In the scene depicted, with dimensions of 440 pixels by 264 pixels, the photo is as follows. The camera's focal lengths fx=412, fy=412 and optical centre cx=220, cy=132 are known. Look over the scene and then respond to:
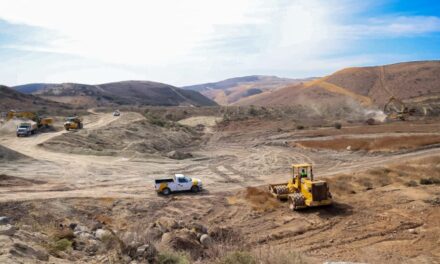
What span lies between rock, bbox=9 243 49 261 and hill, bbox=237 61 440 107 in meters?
99.0

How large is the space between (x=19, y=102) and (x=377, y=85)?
3802 inches

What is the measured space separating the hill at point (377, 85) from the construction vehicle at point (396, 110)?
22.9 metres

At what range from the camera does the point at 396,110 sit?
246ft

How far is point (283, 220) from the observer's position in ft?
67.9

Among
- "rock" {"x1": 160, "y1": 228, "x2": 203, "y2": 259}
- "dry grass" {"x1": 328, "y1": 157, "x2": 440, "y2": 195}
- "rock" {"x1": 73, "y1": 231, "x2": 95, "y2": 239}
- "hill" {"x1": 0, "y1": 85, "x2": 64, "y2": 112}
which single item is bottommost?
"dry grass" {"x1": 328, "y1": 157, "x2": 440, "y2": 195}

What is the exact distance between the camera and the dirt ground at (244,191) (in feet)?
57.8

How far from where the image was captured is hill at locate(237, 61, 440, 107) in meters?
107

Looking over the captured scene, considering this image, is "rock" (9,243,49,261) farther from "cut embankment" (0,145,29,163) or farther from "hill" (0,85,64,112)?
"hill" (0,85,64,112)

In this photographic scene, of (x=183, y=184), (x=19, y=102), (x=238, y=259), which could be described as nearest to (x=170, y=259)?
(x=238, y=259)

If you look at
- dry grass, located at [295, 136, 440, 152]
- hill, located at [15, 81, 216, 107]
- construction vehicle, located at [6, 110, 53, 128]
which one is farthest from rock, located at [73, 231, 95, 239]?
hill, located at [15, 81, 216, 107]

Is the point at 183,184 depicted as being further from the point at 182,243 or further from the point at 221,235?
the point at 182,243

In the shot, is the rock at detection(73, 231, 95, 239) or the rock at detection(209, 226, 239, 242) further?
the rock at detection(209, 226, 239, 242)

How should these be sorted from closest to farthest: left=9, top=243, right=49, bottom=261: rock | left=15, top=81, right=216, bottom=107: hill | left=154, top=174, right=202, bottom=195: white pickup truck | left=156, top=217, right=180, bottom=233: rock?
left=9, top=243, right=49, bottom=261: rock, left=156, top=217, right=180, bottom=233: rock, left=154, top=174, right=202, bottom=195: white pickup truck, left=15, top=81, right=216, bottom=107: hill

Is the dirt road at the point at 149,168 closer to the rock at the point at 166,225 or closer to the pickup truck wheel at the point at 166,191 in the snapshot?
the pickup truck wheel at the point at 166,191
